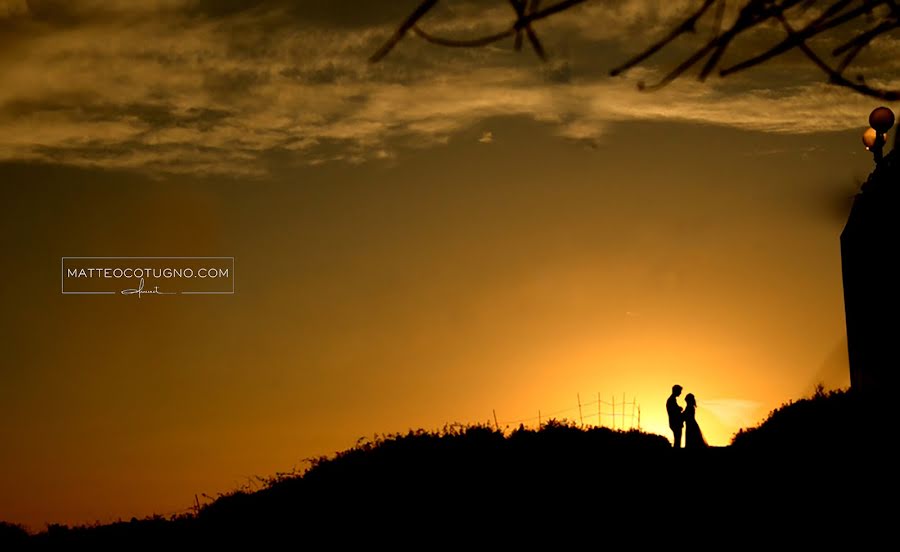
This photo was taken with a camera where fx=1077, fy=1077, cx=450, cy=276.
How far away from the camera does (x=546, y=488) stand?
18.4 meters

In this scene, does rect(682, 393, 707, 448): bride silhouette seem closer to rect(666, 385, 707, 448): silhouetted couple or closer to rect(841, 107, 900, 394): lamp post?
rect(666, 385, 707, 448): silhouetted couple

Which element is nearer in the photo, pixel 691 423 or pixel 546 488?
pixel 546 488

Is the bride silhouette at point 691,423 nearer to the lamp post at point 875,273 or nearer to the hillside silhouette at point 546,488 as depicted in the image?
the hillside silhouette at point 546,488

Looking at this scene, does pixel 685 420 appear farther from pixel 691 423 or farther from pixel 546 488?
pixel 546 488

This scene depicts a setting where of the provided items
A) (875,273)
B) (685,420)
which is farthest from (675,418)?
(875,273)

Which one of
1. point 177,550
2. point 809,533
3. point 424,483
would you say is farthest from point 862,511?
point 177,550

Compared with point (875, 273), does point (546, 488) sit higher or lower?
lower

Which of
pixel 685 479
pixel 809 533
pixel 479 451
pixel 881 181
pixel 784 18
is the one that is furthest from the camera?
pixel 881 181

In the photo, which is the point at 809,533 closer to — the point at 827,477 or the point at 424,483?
the point at 827,477

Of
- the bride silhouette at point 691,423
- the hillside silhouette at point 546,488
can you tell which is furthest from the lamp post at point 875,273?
the bride silhouette at point 691,423

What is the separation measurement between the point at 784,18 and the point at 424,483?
54.8ft

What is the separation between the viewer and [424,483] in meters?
19.2

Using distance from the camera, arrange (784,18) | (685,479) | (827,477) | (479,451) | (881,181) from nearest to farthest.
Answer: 1. (784,18)
2. (827,477)
3. (685,479)
4. (479,451)
5. (881,181)

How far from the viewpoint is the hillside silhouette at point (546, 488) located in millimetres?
16969
